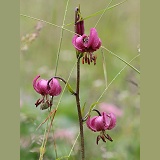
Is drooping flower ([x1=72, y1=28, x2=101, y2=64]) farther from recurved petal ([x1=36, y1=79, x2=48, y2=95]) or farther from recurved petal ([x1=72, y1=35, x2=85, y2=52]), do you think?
recurved petal ([x1=36, y1=79, x2=48, y2=95])

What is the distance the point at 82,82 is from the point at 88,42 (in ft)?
6.92

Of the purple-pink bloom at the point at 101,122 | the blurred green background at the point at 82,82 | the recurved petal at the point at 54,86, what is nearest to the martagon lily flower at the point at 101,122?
the purple-pink bloom at the point at 101,122

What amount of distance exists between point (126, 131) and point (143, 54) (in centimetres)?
143

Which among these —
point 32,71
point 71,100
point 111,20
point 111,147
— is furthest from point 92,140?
point 111,20

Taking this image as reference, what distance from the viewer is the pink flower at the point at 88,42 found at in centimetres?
202

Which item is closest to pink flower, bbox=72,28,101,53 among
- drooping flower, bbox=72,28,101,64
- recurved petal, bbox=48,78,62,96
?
drooping flower, bbox=72,28,101,64

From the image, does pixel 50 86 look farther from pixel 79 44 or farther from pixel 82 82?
pixel 82 82

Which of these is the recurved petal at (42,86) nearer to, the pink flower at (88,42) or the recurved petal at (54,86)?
the recurved petal at (54,86)

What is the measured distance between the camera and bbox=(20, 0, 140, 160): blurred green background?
9.52 feet

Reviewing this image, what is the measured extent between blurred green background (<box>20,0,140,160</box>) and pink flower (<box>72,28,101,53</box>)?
0.42 meters

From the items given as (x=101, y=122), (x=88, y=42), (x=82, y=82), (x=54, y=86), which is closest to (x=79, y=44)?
(x=88, y=42)

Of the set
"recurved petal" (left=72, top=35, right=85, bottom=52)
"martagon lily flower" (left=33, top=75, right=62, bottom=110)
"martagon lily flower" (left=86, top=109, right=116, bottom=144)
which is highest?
"recurved petal" (left=72, top=35, right=85, bottom=52)

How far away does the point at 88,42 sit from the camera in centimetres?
201

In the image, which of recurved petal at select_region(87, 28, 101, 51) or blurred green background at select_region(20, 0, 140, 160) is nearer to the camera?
recurved petal at select_region(87, 28, 101, 51)
